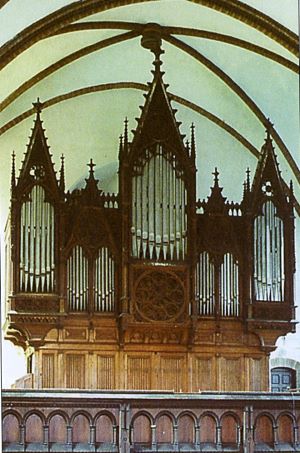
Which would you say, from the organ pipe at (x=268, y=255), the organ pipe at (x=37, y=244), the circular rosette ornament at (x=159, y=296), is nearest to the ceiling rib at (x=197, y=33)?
the organ pipe at (x=268, y=255)

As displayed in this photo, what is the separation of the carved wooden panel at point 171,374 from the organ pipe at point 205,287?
86 cm

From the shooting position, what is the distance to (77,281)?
52.3ft

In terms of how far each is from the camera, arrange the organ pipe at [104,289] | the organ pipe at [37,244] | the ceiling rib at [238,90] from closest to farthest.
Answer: the organ pipe at [37,244]
the organ pipe at [104,289]
the ceiling rib at [238,90]

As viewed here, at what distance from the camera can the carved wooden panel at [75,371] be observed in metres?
16.0

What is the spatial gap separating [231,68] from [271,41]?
5.38 ft

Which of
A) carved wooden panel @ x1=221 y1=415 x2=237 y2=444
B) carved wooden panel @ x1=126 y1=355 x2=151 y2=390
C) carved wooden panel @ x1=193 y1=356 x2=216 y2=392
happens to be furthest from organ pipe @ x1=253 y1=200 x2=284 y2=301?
carved wooden panel @ x1=221 y1=415 x2=237 y2=444

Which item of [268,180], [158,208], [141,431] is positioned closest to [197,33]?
[268,180]

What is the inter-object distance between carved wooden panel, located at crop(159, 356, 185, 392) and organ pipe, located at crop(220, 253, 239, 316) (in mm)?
1025

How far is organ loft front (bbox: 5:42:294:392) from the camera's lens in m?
15.9

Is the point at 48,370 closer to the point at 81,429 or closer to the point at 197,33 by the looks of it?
the point at 81,429

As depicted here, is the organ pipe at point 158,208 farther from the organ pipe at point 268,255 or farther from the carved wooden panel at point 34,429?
the carved wooden panel at point 34,429

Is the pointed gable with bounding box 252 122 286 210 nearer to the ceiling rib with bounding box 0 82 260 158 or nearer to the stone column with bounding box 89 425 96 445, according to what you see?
the ceiling rib with bounding box 0 82 260 158

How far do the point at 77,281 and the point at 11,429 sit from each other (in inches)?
142

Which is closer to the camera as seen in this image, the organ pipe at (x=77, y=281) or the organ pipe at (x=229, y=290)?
the organ pipe at (x=77, y=281)
